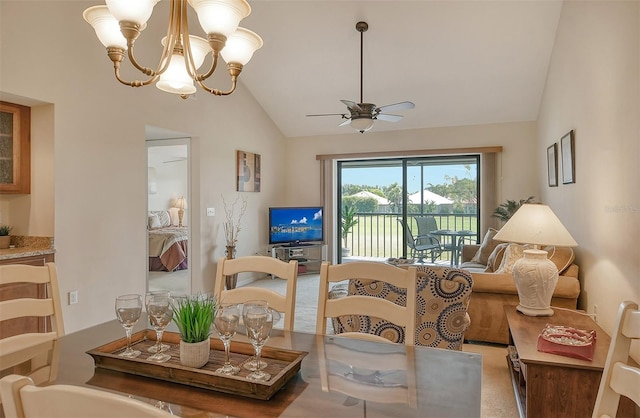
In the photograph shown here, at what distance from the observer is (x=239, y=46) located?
1.99 metres

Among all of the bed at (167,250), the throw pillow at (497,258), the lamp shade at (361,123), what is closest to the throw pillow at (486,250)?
the throw pillow at (497,258)

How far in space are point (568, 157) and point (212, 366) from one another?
152 inches

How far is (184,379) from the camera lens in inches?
44.6

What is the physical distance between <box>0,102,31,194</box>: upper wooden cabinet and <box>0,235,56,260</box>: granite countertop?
416mm

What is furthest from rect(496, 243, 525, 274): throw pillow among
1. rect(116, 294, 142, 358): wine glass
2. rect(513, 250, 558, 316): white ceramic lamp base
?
rect(116, 294, 142, 358): wine glass

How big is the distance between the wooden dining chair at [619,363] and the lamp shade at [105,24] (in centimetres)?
222

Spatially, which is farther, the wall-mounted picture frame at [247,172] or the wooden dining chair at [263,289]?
the wall-mounted picture frame at [247,172]

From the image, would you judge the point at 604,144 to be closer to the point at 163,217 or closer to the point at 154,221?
the point at 154,221

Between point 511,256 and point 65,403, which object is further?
point 511,256

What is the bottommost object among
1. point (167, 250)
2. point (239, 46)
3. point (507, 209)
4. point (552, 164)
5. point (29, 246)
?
point (167, 250)

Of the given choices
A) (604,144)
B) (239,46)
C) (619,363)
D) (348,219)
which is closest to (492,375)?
(604,144)

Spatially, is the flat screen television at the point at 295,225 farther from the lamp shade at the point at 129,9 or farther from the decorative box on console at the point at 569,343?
the lamp shade at the point at 129,9

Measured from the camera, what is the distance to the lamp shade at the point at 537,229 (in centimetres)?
258

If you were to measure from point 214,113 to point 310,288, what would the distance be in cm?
284
